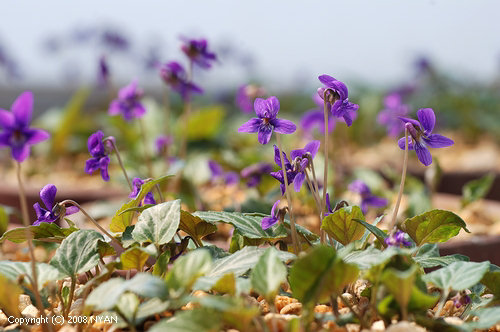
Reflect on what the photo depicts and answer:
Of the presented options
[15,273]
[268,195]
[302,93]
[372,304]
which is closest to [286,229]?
[372,304]

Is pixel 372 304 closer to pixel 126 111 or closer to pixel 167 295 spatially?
pixel 167 295

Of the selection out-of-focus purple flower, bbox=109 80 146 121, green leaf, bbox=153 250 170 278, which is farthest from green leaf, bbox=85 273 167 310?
out-of-focus purple flower, bbox=109 80 146 121

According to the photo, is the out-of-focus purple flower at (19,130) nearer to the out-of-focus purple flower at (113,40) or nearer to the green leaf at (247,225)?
the green leaf at (247,225)

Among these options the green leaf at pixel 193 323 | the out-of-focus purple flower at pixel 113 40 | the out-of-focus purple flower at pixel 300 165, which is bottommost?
the out-of-focus purple flower at pixel 113 40

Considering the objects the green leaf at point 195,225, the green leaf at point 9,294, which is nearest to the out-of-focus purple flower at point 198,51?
the green leaf at point 195,225

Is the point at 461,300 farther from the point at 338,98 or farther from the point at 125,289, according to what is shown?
the point at 125,289

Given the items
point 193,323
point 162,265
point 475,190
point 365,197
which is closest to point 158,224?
point 162,265
